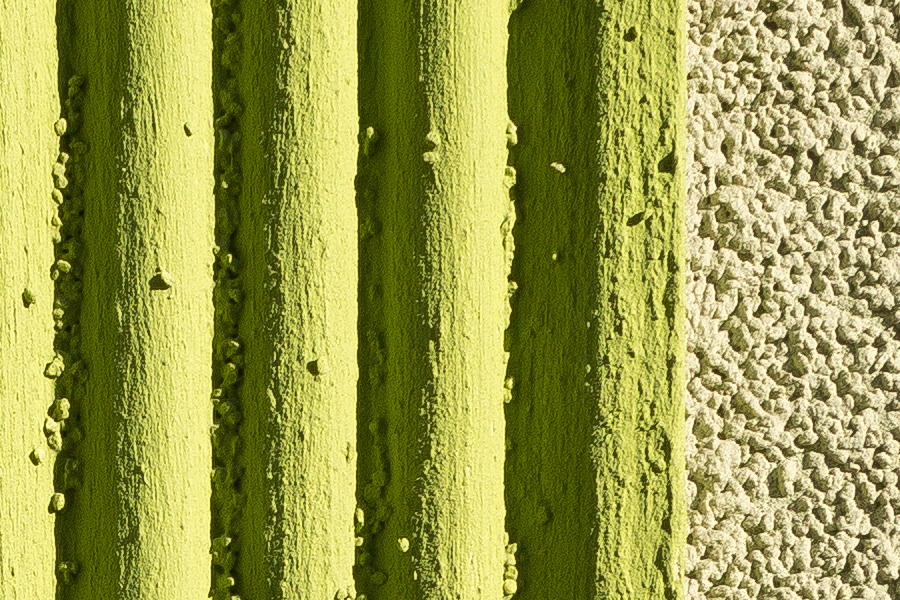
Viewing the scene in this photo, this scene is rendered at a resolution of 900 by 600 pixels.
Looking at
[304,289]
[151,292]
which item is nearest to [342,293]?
[304,289]

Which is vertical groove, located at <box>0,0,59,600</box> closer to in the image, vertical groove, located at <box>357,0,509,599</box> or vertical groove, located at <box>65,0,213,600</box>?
vertical groove, located at <box>65,0,213,600</box>

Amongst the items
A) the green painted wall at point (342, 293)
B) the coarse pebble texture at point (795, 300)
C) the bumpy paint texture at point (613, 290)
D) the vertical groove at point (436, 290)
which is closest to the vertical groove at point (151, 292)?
the green painted wall at point (342, 293)

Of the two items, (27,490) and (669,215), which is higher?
(669,215)

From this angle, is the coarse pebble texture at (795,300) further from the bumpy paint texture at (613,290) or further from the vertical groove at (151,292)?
the vertical groove at (151,292)

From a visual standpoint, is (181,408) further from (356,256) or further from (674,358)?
(674,358)

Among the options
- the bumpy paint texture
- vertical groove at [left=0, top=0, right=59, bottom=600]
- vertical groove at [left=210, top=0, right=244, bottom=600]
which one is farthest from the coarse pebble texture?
vertical groove at [left=0, top=0, right=59, bottom=600]

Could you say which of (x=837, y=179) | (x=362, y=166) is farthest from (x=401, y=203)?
(x=837, y=179)
